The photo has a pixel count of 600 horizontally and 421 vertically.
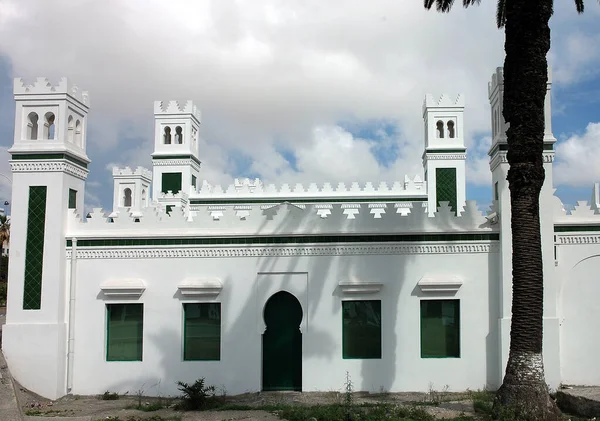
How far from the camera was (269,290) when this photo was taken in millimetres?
14430

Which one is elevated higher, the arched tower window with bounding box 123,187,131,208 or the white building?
the arched tower window with bounding box 123,187,131,208

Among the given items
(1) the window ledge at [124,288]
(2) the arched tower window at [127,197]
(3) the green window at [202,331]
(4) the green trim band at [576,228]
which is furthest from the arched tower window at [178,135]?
(4) the green trim band at [576,228]

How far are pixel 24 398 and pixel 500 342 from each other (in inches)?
415

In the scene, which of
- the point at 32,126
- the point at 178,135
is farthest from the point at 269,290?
the point at 178,135

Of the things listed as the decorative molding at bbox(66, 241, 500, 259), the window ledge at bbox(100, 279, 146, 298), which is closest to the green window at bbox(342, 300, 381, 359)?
the decorative molding at bbox(66, 241, 500, 259)

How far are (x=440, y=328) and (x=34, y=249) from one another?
9.59 meters

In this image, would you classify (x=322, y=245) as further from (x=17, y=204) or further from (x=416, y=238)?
(x=17, y=204)

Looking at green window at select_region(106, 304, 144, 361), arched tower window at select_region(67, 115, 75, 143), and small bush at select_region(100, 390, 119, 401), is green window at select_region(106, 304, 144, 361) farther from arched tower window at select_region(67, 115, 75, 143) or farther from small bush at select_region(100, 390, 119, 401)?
arched tower window at select_region(67, 115, 75, 143)

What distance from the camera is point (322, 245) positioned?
47.4 feet

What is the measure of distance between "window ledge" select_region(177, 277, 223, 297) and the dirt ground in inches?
94.0

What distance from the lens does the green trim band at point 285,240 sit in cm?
1437

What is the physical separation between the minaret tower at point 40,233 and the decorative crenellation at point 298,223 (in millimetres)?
693

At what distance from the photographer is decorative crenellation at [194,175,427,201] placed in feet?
86.8

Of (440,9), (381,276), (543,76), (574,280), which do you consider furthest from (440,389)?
(440,9)
